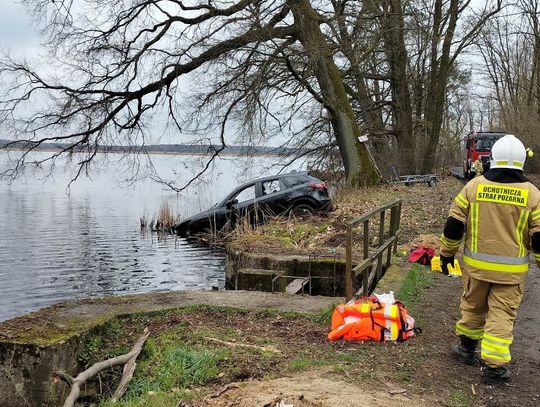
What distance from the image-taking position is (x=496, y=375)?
4844mm

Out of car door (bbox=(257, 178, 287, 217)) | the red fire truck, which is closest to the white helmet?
car door (bbox=(257, 178, 287, 217))

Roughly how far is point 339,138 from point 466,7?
11198 mm

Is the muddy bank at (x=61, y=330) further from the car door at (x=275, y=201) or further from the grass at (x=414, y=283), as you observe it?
the car door at (x=275, y=201)

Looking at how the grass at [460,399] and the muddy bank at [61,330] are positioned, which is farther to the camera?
the muddy bank at [61,330]

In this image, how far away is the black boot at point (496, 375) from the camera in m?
4.84

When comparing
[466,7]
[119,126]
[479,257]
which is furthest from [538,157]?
[479,257]

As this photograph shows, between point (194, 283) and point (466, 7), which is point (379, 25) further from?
point (194, 283)

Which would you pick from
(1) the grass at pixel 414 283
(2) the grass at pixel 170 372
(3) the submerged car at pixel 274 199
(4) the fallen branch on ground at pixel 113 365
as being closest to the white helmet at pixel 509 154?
(1) the grass at pixel 414 283

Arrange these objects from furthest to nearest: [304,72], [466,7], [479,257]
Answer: [466,7]
[304,72]
[479,257]

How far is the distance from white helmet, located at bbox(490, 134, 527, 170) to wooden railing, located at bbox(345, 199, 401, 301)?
165 centimetres

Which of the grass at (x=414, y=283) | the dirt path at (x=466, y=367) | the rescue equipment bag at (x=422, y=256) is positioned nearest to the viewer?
the dirt path at (x=466, y=367)

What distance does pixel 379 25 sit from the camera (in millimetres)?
22203

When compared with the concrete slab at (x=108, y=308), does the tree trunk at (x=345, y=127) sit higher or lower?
higher

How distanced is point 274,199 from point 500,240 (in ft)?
39.0
